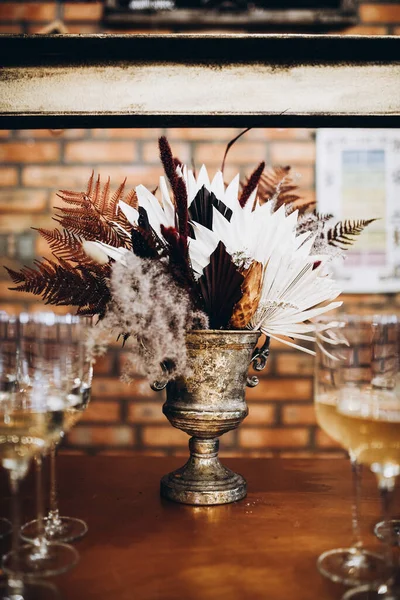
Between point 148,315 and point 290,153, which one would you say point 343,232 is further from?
point 290,153

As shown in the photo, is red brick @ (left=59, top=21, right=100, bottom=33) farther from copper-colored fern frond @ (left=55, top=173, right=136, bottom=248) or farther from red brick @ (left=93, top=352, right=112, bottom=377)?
copper-colored fern frond @ (left=55, top=173, right=136, bottom=248)

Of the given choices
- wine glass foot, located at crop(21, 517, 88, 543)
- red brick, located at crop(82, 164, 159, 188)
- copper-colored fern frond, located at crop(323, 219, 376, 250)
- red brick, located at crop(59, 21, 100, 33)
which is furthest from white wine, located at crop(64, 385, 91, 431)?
red brick, located at crop(59, 21, 100, 33)

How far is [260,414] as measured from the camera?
1.58 m

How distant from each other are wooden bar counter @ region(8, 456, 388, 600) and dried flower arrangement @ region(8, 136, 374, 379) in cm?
18

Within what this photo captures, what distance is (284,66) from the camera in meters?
0.66

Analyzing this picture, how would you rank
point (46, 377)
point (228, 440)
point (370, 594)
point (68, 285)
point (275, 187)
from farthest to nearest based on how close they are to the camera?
point (228, 440)
point (275, 187)
point (68, 285)
point (46, 377)
point (370, 594)

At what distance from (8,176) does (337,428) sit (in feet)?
4.34

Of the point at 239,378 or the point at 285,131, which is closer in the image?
the point at 239,378

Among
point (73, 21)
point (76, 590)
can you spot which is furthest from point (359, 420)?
point (73, 21)

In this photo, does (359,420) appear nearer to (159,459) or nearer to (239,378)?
(239,378)

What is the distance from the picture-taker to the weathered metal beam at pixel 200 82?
66 centimetres

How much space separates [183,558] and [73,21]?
1.52m

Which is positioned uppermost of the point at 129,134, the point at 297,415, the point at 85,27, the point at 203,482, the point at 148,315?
the point at 85,27

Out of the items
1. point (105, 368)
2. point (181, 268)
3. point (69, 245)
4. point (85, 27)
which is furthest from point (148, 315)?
point (85, 27)
